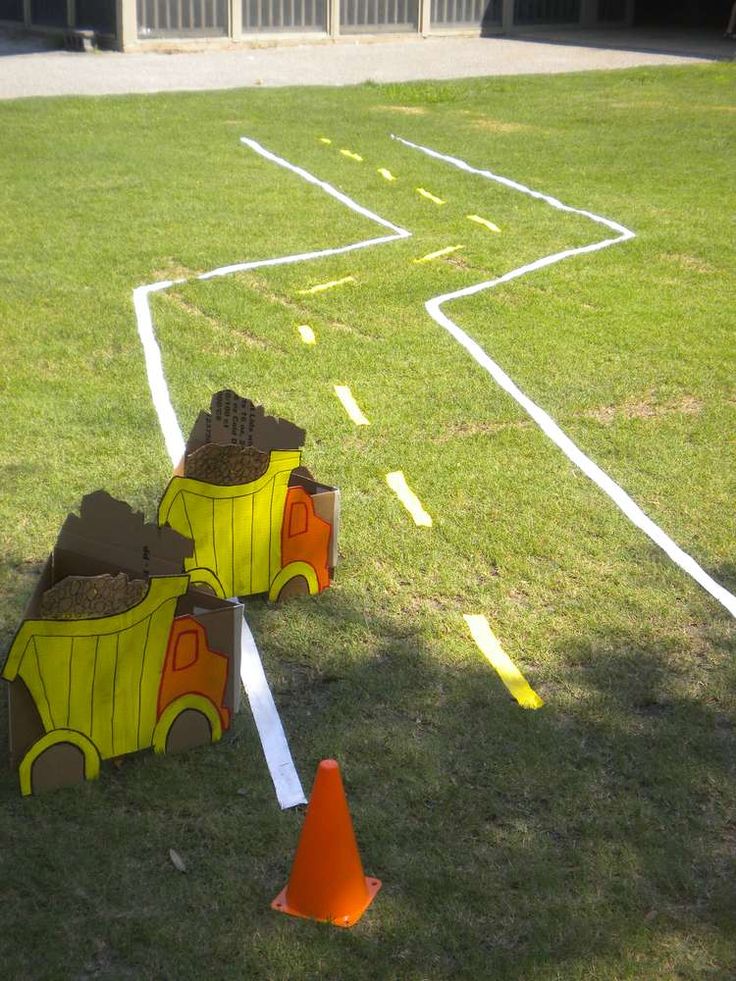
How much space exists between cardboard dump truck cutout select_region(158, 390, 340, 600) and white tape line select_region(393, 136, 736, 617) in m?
1.67

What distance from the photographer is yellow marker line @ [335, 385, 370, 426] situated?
746 centimetres

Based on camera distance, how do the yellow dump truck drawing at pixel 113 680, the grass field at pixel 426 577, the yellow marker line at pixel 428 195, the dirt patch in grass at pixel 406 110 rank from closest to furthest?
the grass field at pixel 426 577 < the yellow dump truck drawing at pixel 113 680 < the yellow marker line at pixel 428 195 < the dirt patch in grass at pixel 406 110

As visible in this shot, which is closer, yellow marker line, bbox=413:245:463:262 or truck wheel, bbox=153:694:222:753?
truck wheel, bbox=153:694:222:753

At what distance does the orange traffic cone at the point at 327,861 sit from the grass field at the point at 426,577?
0.19ft

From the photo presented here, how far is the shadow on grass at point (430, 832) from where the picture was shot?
352 cm

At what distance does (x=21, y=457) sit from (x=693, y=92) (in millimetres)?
18040

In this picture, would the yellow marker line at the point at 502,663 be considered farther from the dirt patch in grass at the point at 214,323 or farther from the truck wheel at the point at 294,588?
the dirt patch in grass at the point at 214,323

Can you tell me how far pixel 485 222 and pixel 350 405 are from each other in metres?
5.33

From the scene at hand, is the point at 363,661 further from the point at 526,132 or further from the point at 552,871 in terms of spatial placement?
the point at 526,132

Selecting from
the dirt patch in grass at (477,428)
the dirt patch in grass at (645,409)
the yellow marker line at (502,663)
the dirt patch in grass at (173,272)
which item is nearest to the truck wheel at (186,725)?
the yellow marker line at (502,663)

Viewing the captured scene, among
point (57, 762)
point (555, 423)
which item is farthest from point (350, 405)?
point (57, 762)

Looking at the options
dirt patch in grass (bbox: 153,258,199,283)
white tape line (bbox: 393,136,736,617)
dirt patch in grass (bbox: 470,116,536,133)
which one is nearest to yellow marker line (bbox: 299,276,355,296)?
white tape line (bbox: 393,136,736,617)

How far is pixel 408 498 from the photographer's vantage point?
6438 mm

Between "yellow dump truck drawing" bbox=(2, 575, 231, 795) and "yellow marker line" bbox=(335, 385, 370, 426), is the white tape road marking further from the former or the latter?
"yellow marker line" bbox=(335, 385, 370, 426)
